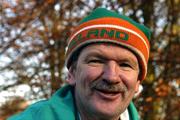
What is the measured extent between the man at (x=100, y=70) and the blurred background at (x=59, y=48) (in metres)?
4.75

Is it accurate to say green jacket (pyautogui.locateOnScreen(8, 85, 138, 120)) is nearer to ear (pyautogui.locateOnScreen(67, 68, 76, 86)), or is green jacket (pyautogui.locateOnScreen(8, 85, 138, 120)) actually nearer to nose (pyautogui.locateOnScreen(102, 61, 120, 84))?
ear (pyautogui.locateOnScreen(67, 68, 76, 86))

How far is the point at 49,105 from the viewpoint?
2182mm

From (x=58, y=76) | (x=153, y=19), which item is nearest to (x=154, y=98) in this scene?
(x=153, y=19)

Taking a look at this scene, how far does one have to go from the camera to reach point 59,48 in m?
8.06

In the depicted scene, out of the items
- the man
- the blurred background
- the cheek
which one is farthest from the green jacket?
the blurred background

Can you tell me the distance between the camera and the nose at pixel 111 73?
6.50 feet

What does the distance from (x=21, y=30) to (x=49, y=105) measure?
6289mm

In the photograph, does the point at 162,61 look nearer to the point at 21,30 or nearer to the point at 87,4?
the point at 87,4

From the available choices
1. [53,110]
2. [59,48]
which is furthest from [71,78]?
[59,48]

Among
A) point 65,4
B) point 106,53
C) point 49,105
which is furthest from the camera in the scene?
point 65,4

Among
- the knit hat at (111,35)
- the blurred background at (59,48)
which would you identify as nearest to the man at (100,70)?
the knit hat at (111,35)

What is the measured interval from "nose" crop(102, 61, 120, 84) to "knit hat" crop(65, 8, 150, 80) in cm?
13

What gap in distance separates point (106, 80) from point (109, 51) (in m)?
0.15

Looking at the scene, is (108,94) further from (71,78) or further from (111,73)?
(71,78)
